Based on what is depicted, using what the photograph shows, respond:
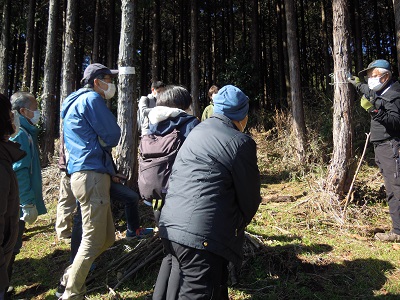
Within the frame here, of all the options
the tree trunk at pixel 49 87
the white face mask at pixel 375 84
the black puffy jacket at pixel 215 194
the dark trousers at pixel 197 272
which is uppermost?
the tree trunk at pixel 49 87

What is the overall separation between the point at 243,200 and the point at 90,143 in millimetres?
1618

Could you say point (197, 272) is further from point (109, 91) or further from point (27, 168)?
point (27, 168)

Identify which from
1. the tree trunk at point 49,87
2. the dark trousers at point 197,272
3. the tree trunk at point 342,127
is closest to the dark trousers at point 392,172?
the tree trunk at point 342,127

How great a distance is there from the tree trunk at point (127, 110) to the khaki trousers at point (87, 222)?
2.54 m

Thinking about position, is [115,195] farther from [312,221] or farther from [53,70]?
[53,70]

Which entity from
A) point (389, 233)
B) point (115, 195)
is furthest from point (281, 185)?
point (115, 195)

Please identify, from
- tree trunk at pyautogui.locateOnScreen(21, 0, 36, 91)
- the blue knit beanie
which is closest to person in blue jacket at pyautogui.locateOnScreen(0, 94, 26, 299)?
the blue knit beanie

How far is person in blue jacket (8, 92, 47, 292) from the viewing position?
3453 mm

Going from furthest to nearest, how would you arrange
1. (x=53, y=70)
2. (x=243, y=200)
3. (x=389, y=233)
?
(x=53, y=70) → (x=389, y=233) → (x=243, y=200)

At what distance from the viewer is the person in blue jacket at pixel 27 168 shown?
3.45 m

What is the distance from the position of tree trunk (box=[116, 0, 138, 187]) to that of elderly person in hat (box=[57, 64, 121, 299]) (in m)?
2.42

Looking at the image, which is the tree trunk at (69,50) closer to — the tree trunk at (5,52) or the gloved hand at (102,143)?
the tree trunk at (5,52)

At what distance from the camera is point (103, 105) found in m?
3.16

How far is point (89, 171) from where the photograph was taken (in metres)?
3.02
